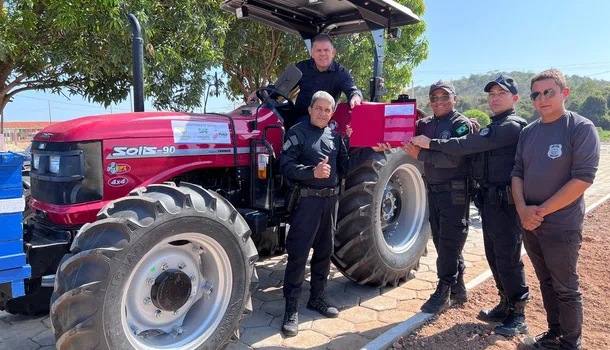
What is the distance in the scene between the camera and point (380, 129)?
3746 mm

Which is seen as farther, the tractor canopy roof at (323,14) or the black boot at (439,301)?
the tractor canopy roof at (323,14)

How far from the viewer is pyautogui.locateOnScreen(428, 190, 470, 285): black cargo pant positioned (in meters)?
3.68

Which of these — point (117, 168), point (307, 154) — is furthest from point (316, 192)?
point (117, 168)

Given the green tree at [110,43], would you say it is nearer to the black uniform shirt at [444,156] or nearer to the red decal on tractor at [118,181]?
the red decal on tractor at [118,181]

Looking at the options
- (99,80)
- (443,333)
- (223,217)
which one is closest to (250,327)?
(223,217)

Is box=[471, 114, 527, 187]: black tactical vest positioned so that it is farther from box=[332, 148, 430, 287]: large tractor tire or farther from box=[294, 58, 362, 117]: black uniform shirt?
box=[294, 58, 362, 117]: black uniform shirt

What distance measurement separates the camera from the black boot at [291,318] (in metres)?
3.42

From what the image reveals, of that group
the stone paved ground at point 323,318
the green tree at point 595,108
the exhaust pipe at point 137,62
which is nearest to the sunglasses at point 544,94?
the stone paved ground at point 323,318

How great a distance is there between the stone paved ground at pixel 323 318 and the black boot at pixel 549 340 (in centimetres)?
96

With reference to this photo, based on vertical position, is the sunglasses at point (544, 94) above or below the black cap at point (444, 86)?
below

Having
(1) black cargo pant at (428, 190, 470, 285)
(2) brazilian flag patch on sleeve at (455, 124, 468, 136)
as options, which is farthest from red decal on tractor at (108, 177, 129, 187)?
(2) brazilian flag patch on sleeve at (455, 124, 468, 136)

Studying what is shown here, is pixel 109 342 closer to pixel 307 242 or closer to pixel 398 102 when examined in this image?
pixel 307 242

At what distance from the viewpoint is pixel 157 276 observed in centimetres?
277

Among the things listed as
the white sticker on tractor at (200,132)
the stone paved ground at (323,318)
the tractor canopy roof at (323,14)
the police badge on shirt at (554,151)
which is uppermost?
the tractor canopy roof at (323,14)
